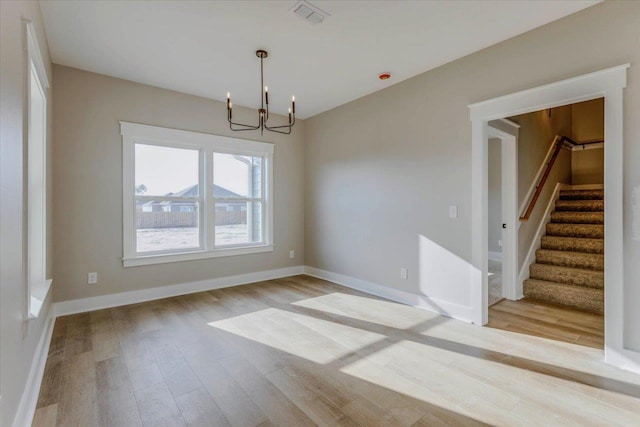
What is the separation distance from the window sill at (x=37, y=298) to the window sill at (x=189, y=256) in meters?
0.94

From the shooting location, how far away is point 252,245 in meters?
4.88

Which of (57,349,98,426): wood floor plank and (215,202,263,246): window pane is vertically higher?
(215,202,263,246): window pane

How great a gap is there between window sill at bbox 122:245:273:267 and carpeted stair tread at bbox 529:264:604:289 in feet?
12.8

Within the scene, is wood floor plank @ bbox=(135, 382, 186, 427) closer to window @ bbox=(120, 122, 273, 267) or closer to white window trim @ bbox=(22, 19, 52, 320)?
white window trim @ bbox=(22, 19, 52, 320)

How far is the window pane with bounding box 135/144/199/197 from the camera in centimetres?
392

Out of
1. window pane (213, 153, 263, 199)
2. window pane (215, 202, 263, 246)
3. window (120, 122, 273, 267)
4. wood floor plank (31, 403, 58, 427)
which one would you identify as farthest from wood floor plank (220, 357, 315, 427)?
window pane (213, 153, 263, 199)

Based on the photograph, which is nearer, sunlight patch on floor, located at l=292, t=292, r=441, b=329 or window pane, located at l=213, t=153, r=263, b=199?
sunlight patch on floor, located at l=292, t=292, r=441, b=329

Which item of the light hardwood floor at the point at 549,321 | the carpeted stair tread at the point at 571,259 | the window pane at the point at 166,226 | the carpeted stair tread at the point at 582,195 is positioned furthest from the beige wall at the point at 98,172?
the carpeted stair tread at the point at 582,195

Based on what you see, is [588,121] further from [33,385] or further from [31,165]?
[33,385]

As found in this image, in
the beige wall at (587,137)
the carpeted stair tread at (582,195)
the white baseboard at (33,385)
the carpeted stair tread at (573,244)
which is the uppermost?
the beige wall at (587,137)

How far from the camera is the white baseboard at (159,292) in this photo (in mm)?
3420

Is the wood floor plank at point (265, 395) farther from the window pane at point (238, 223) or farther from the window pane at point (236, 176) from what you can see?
the window pane at point (236, 176)

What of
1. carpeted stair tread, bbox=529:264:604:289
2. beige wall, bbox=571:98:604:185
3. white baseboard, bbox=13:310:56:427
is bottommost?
white baseboard, bbox=13:310:56:427

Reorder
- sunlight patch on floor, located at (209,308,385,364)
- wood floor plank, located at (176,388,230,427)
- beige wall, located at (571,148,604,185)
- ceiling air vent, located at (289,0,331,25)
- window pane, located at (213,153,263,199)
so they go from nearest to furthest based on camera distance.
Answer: wood floor plank, located at (176,388,230,427) < ceiling air vent, located at (289,0,331,25) < sunlight patch on floor, located at (209,308,385,364) < window pane, located at (213,153,263,199) < beige wall, located at (571,148,604,185)
